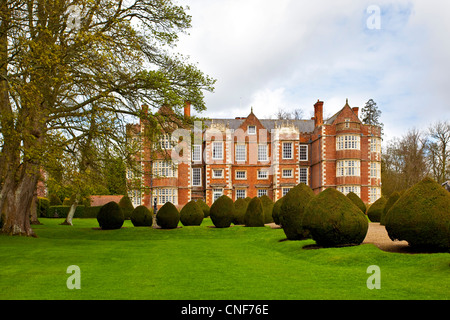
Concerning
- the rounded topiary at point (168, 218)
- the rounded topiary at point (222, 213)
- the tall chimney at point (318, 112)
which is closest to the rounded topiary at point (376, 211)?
the rounded topiary at point (222, 213)

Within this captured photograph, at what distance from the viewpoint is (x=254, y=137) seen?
2064 inches

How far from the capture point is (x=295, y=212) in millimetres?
18547

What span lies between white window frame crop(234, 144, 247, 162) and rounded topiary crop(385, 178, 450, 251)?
125 feet

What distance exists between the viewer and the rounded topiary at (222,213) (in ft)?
94.5

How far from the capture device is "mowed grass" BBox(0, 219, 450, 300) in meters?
8.21

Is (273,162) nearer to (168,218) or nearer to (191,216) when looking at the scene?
(191,216)

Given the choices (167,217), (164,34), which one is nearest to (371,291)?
(164,34)

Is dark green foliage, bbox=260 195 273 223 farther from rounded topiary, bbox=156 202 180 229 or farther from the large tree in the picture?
the large tree

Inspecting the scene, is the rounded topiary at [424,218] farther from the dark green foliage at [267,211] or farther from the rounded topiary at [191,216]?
the rounded topiary at [191,216]

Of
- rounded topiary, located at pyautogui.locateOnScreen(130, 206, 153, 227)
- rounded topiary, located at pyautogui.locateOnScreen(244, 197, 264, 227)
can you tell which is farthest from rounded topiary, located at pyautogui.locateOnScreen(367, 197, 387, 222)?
rounded topiary, located at pyautogui.locateOnScreen(130, 206, 153, 227)

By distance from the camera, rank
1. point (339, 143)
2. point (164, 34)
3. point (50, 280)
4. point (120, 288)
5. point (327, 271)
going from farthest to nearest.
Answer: point (339, 143) → point (164, 34) → point (327, 271) → point (50, 280) → point (120, 288)
